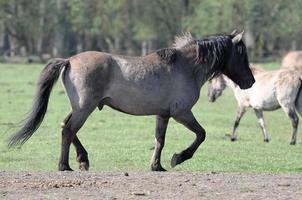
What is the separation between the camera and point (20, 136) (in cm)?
1152

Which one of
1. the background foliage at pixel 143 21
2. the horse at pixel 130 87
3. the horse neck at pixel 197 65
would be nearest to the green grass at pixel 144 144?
the horse at pixel 130 87

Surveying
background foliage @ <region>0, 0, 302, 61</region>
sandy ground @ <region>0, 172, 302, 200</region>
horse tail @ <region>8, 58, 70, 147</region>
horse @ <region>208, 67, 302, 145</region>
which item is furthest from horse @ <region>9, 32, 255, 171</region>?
background foliage @ <region>0, 0, 302, 61</region>

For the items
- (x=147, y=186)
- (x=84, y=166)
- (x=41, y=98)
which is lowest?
(x=84, y=166)

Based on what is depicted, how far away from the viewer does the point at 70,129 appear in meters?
11.4

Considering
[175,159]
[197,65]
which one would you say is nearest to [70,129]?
[175,159]

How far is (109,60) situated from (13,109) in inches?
555

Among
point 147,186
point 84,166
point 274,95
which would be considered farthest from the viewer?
point 274,95

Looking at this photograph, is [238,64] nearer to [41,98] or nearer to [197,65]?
[197,65]

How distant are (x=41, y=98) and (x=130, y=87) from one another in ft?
4.19

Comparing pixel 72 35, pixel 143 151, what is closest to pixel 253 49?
pixel 72 35

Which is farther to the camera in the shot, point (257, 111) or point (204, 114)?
point (204, 114)

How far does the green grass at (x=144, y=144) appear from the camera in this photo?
1374 cm

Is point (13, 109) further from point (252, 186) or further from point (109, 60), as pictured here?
point (252, 186)

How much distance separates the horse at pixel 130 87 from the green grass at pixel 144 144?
1.34 metres
